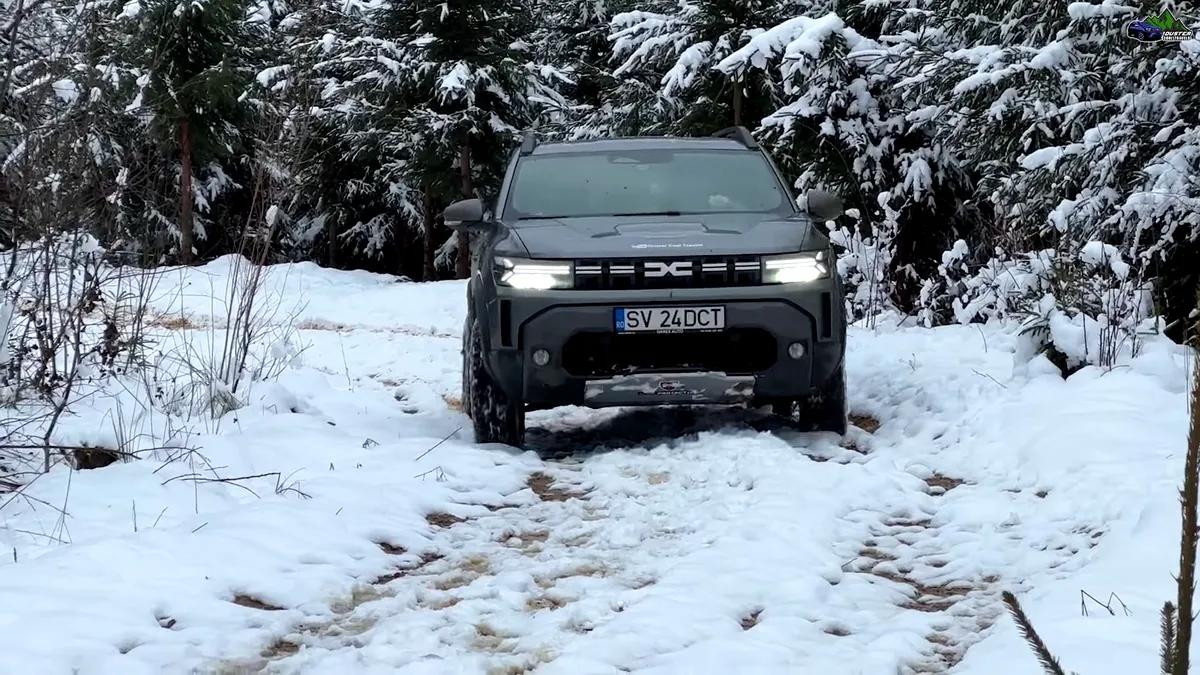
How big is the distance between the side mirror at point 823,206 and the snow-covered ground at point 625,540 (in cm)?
123

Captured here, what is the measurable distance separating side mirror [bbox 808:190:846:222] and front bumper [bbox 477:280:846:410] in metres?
0.80

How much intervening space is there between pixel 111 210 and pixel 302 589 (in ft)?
10.2

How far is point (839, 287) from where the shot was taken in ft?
20.8

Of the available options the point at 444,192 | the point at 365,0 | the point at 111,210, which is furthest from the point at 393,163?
the point at 111,210

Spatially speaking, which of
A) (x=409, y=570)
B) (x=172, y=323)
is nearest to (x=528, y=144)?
(x=409, y=570)

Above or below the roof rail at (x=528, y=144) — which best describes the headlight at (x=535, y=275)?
below

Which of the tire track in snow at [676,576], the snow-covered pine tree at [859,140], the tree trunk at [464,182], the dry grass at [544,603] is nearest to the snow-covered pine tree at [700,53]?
the snow-covered pine tree at [859,140]

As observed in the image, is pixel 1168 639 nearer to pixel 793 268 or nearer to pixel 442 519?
pixel 442 519

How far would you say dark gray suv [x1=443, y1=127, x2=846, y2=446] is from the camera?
5.95 m

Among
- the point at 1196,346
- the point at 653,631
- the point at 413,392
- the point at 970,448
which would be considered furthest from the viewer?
the point at 413,392

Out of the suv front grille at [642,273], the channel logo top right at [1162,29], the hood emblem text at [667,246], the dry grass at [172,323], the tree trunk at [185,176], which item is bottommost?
the dry grass at [172,323]

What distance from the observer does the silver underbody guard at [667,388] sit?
6.00m

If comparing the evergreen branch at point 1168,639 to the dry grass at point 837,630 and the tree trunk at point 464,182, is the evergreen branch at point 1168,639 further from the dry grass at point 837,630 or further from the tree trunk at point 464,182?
the tree trunk at point 464,182

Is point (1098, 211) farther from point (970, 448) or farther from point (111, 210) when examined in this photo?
point (111, 210)
